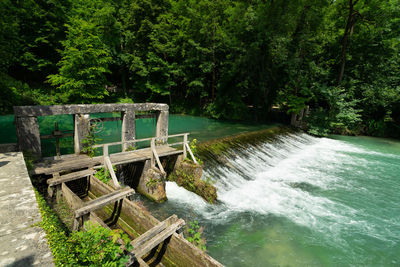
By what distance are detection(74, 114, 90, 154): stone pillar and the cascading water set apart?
4799 mm

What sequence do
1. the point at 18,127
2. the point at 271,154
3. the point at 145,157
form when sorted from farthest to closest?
1. the point at 271,154
2. the point at 145,157
3. the point at 18,127

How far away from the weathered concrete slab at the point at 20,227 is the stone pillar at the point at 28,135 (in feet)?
9.24

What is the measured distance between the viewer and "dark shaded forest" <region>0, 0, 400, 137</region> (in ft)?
75.1

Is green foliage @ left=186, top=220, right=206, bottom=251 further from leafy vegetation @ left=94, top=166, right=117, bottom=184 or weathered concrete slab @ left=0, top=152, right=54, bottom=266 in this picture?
leafy vegetation @ left=94, top=166, right=117, bottom=184

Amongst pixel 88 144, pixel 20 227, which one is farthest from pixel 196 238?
pixel 88 144

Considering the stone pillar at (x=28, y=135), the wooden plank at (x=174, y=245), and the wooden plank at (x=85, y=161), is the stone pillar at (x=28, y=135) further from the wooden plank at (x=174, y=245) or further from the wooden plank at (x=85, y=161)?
the wooden plank at (x=174, y=245)

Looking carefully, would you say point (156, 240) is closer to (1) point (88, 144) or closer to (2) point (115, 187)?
(2) point (115, 187)

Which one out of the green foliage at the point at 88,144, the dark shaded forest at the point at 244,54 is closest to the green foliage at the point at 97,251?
the green foliage at the point at 88,144

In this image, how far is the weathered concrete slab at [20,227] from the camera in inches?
109

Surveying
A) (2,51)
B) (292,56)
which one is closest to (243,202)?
(2,51)

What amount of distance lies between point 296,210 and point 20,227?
9.78 metres

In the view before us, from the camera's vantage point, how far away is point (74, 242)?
152 inches

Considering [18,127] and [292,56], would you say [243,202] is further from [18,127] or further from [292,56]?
[292,56]

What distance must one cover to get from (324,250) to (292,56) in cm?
2352
